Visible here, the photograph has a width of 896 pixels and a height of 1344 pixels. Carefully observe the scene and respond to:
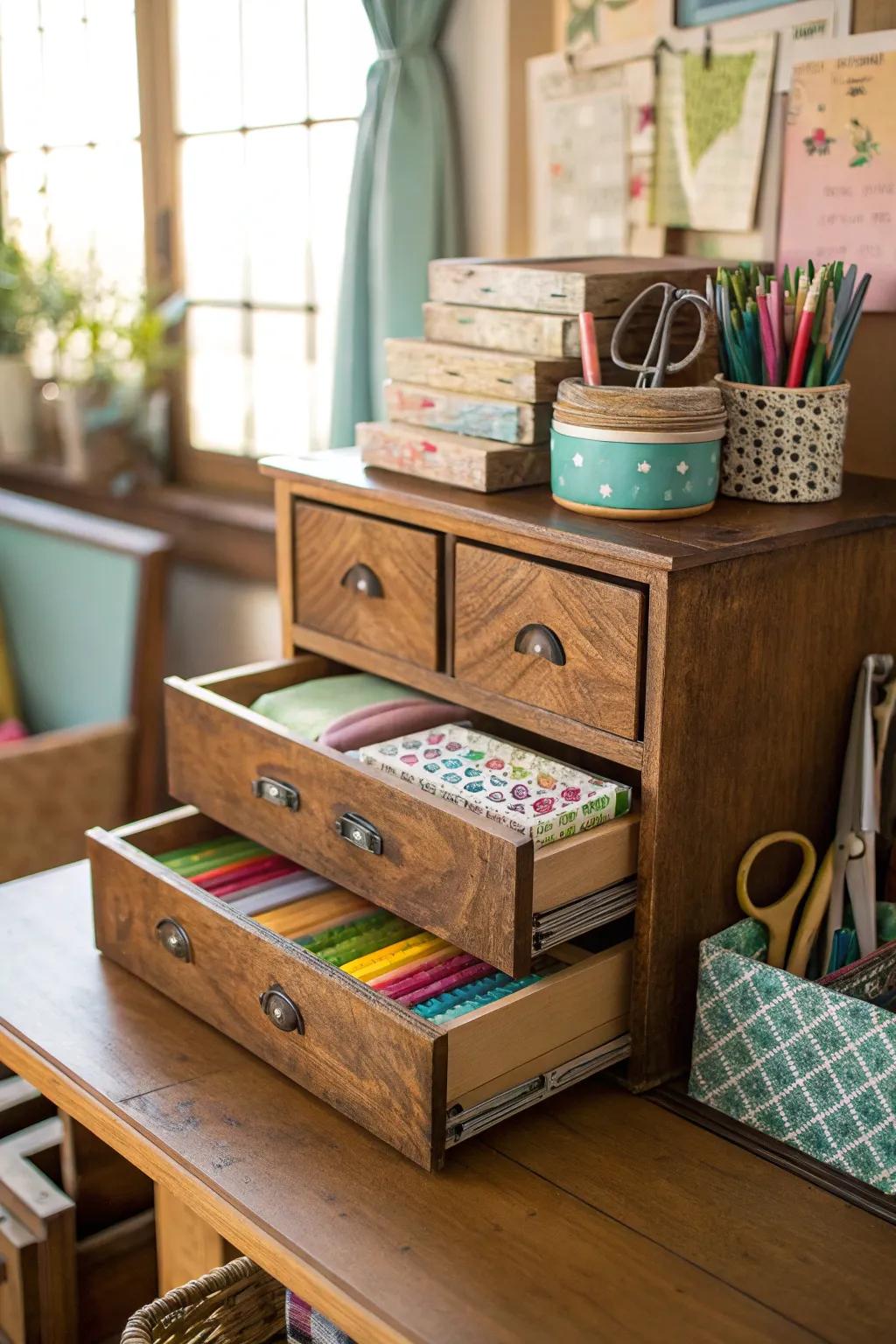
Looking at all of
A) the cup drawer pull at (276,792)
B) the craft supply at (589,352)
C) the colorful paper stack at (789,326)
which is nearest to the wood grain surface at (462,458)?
the craft supply at (589,352)

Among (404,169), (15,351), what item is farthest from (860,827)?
(15,351)

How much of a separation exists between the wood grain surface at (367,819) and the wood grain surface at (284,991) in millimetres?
87

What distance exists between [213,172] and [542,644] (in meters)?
1.61

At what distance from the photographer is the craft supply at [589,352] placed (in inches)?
48.6

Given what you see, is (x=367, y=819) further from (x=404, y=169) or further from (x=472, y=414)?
(x=404, y=169)

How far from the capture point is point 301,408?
2434mm

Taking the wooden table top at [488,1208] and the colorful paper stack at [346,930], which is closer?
the wooden table top at [488,1208]

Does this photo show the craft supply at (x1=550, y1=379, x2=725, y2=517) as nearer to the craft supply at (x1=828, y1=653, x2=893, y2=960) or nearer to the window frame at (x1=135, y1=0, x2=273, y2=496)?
the craft supply at (x1=828, y1=653, x2=893, y2=960)

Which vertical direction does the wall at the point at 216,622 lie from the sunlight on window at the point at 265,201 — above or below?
below

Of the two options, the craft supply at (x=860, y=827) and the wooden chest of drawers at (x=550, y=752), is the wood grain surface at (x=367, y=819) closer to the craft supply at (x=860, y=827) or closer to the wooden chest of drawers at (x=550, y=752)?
the wooden chest of drawers at (x=550, y=752)

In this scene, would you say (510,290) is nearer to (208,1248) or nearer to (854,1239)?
(854,1239)

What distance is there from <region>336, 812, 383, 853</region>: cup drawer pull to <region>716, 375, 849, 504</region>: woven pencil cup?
0.45 m

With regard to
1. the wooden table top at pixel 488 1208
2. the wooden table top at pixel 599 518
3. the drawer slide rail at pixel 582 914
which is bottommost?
the wooden table top at pixel 488 1208

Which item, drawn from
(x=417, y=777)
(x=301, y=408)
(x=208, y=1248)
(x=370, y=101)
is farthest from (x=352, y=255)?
(x=208, y=1248)
